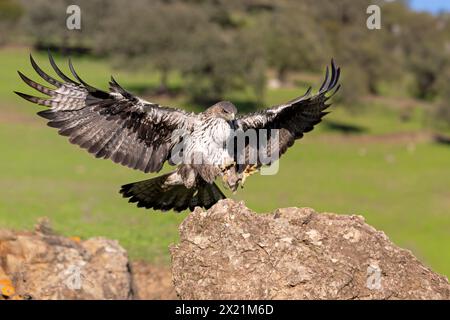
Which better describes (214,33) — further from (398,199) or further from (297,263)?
(297,263)

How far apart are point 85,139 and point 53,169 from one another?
26.5m

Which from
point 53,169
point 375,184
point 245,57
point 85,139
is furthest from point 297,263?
point 245,57

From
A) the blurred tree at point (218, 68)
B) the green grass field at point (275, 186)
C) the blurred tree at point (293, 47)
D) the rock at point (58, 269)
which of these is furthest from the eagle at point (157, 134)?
the blurred tree at point (293, 47)

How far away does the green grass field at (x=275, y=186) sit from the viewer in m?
17.8

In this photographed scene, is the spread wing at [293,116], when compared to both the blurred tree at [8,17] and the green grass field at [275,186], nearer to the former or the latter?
the green grass field at [275,186]

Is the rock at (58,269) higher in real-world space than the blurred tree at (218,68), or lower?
lower

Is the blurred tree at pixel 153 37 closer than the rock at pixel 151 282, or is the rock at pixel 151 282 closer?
the rock at pixel 151 282

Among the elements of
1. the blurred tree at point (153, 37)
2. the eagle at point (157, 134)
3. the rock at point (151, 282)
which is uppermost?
the blurred tree at point (153, 37)

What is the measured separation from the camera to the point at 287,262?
23.7 ft

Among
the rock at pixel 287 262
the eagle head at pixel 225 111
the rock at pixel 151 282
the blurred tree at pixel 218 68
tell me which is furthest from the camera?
the blurred tree at pixel 218 68

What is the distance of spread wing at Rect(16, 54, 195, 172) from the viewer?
899 cm

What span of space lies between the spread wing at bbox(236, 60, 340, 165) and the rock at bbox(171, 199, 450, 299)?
2210mm

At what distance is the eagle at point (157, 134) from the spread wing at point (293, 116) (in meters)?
0.02

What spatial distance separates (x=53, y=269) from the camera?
10.8 metres
